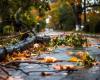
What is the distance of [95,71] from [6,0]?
19314mm

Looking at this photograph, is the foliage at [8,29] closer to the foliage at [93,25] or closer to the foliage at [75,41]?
the foliage at [75,41]

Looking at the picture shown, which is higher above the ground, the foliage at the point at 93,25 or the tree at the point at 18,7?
the tree at the point at 18,7

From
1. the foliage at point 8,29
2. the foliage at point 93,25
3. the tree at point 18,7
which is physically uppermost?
the tree at point 18,7

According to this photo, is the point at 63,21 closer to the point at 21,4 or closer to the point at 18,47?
the point at 21,4

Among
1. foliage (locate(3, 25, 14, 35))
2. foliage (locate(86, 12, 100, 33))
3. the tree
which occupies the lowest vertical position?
foliage (locate(86, 12, 100, 33))

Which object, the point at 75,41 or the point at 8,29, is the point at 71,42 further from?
the point at 8,29

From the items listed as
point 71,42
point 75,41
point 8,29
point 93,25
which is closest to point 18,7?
point 8,29

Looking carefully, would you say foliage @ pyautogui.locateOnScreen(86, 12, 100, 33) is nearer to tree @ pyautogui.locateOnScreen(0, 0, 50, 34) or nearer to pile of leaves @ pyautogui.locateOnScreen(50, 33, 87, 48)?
tree @ pyautogui.locateOnScreen(0, 0, 50, 34)

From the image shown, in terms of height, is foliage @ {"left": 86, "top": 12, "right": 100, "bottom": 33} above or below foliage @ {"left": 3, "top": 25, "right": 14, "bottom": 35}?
below

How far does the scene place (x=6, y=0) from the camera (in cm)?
2956

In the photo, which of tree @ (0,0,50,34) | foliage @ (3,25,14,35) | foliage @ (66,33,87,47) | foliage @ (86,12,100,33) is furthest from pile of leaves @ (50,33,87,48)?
foliage @ (86,12,100,33)

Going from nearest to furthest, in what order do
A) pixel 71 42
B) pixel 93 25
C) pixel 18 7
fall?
pixel 71 42 < pixel 18 7 < pixel 93 25

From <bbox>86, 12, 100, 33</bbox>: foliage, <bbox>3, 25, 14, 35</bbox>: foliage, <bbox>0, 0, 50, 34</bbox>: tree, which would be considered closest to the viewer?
<bbox>0, 0, 50, 34</bbox>: tree

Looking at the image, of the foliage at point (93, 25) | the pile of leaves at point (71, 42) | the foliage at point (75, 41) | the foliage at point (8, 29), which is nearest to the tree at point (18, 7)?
the foliage at point (8, 29)
